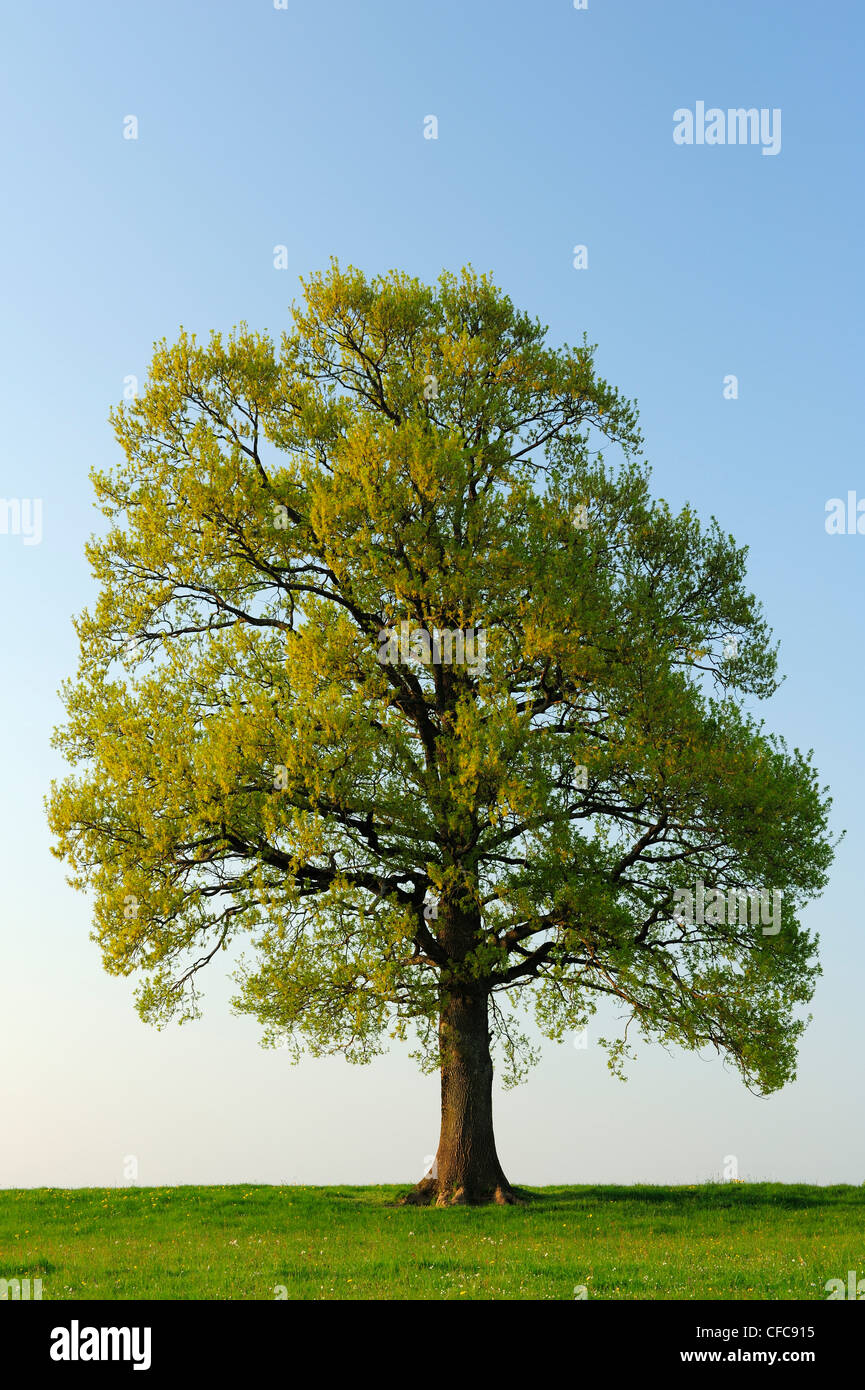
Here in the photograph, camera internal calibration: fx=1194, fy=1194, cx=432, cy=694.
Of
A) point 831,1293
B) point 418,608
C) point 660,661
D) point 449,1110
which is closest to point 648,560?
point 660,661

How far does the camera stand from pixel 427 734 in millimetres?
23938

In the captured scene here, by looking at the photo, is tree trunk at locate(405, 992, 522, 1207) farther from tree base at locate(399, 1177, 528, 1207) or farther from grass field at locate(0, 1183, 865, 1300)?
grass field at locate(0, 1183, 865, 1300)

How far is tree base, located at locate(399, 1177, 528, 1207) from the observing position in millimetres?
22422

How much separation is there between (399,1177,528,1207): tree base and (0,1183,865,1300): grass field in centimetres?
43

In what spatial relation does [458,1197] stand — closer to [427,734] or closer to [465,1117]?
[465,1117]

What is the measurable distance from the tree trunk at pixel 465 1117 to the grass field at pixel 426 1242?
0.78 metres

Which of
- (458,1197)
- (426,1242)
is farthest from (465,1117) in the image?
(426,1242)

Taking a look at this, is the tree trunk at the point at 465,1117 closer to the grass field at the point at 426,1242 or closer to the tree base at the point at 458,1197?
the tree base at the point at 458,1197

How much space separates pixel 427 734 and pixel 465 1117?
7.38 meters

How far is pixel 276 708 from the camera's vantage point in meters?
22.1

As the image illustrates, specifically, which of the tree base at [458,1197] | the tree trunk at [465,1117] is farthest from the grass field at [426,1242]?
the tree trunk at [465,1117]
